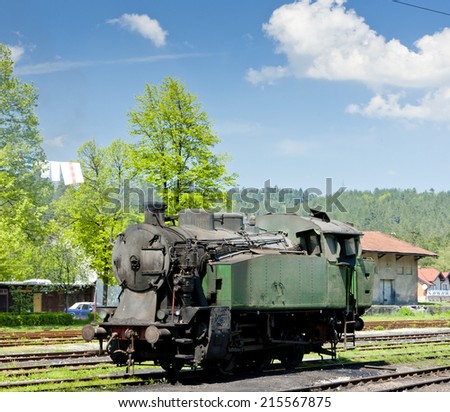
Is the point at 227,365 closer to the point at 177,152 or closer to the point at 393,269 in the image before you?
the point at 177,152

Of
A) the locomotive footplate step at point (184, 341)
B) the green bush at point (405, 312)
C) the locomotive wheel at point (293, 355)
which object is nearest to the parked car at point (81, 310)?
the green bush at point (405, 312)

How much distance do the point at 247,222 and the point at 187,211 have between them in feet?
6.86

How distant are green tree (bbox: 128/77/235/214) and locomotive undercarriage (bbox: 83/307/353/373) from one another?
13.4 m

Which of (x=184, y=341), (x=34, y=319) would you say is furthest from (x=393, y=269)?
(x=184, y=341)

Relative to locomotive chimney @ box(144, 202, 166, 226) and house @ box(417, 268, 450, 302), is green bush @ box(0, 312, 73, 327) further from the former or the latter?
house @ box(417, 268, 450, 302)

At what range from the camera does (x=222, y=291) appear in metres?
13.3

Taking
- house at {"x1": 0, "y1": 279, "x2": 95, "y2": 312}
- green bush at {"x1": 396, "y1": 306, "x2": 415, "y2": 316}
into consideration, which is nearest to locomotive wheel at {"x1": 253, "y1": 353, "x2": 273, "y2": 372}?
house at {"x1": 0, "y1": 279, "x2": 95, "y2": 312}

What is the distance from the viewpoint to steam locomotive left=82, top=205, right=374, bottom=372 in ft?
42.2

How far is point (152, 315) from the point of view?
13.0 meters

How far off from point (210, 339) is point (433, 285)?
326 ft

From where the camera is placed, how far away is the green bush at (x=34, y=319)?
30562 mm

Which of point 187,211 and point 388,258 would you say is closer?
point 187,211

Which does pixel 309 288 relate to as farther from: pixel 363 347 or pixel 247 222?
pixel 363 347
